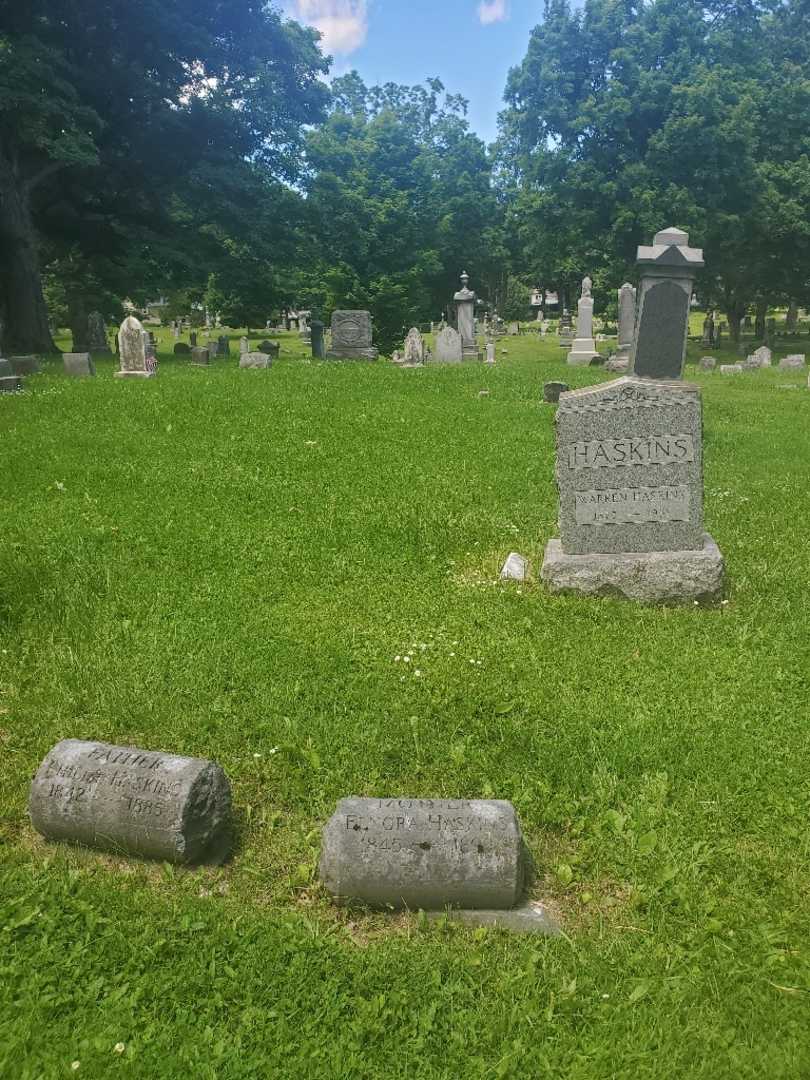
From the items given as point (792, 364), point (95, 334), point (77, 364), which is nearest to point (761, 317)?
point (792, 364)

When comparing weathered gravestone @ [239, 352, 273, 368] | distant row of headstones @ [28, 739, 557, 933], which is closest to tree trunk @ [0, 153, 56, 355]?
weathered gravestone @ [239, 352, 273, 368]

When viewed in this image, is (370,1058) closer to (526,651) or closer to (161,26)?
(526,651)

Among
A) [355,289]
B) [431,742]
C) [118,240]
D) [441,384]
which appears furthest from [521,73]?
[431,742]

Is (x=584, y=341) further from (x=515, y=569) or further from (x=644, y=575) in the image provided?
(x=644, y=575)

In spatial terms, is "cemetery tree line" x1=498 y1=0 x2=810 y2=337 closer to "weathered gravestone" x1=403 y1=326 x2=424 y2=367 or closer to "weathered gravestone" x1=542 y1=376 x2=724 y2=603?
"weathered gravestone" x1=403 y1=326 x2=424 y2=367

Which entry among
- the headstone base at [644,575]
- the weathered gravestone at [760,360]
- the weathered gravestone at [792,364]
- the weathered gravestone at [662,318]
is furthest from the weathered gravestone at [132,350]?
the weathered gravestone at [760,360]

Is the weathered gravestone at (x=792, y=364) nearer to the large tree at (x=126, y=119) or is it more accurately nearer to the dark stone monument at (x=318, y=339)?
the dark stone monument at (x=318, y=339)

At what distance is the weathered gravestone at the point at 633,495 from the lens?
642 centimetres

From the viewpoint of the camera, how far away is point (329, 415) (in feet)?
43.4

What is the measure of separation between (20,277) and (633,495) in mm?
22737

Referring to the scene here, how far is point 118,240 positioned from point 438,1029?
2726 centimetres

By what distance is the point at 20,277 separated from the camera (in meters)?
23.5

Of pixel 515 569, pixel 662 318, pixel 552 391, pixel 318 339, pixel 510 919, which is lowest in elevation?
pixel 510 919

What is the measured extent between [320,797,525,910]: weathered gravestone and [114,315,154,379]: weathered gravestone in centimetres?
1621
